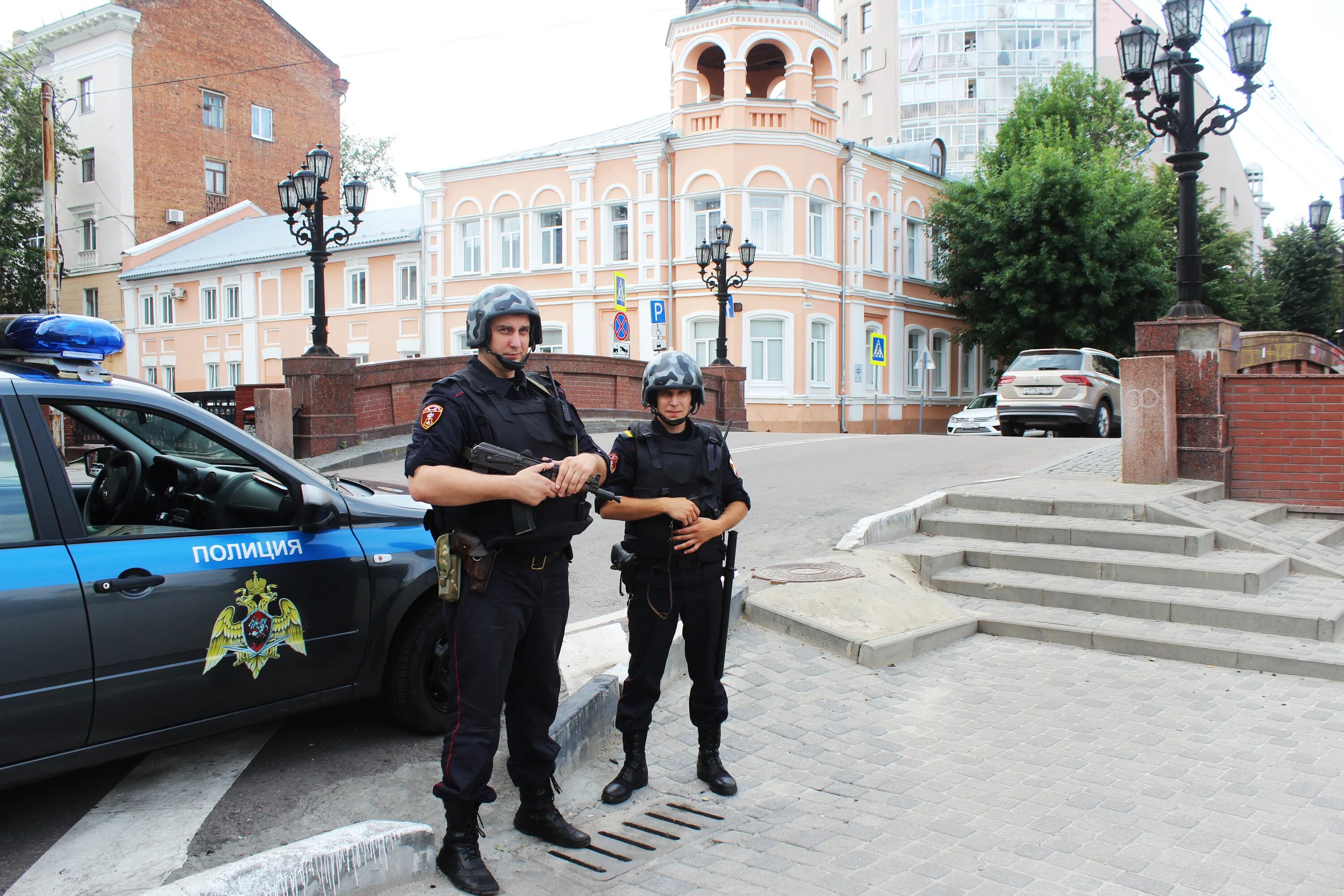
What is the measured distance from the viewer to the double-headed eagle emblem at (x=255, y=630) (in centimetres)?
360

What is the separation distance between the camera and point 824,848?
357 cm

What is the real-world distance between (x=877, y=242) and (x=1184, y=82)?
2304 cm

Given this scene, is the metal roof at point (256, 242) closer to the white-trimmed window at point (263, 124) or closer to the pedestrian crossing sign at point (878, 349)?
the white-trimmed window at point (263, 124)

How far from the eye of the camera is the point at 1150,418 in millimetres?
9250

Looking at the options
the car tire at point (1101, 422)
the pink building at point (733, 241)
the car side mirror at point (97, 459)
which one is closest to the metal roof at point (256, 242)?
the pink building at point (733, 241)

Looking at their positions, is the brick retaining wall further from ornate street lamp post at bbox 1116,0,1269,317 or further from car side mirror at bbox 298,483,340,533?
car side mirror at bbox 298,483,340,533

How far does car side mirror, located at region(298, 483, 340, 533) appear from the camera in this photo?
12.6 feet

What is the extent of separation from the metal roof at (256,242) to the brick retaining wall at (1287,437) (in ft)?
95.3

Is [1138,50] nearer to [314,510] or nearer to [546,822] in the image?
[314,510]

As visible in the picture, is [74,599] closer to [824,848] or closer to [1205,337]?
→ [824,848]

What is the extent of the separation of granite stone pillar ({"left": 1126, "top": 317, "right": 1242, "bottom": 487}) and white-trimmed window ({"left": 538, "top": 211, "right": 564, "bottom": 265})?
24.0 meters

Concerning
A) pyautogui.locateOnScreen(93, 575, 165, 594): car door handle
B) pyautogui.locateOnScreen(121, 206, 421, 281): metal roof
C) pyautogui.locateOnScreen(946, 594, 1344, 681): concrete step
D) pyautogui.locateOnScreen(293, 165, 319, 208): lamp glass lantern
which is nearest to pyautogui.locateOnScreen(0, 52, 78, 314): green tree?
pyautogui.locateOnScreen(121, 206, 421, 281): metal roof

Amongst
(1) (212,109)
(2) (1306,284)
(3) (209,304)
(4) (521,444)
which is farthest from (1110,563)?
(1) (212,109)

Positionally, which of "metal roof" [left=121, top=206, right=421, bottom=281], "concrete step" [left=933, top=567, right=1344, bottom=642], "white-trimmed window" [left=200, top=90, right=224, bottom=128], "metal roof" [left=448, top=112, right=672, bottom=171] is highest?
"white-trimmed window" [left=200, top=90, right=224, bottom=128]
